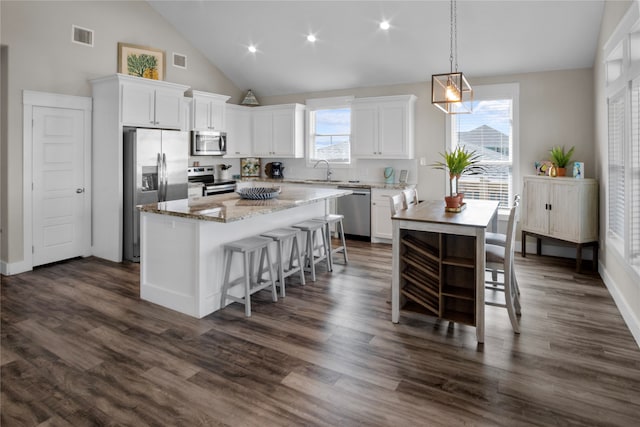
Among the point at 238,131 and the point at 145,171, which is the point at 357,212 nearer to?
the point at 238,131

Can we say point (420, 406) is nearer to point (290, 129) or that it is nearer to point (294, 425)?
point (294, 425)

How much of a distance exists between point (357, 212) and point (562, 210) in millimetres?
A: 2806

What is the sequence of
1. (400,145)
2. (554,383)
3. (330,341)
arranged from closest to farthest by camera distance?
(554,383)
(330,341)
(400,145)

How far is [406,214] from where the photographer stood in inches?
A: 134

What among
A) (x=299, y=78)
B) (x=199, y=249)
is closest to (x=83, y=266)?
(x=199, y=249)

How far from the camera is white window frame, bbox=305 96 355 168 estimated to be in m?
7.05

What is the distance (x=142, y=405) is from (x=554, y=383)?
2335 mm

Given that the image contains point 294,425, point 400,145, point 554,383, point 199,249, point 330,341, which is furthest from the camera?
point 400,145

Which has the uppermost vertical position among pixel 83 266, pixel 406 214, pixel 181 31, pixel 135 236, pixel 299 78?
pixel 181 31

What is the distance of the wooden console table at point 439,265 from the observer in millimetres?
3076

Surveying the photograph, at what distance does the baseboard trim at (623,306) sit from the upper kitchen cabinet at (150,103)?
5.48m

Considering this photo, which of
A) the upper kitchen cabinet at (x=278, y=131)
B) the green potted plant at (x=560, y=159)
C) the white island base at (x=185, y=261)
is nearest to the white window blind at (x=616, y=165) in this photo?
the green potted plant at (x=560, y=159)

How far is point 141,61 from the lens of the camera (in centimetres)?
586

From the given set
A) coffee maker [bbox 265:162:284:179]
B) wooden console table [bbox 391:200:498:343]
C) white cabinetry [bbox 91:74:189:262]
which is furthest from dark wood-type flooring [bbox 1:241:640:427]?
coffee maker [bbox 265:162:284:179]
